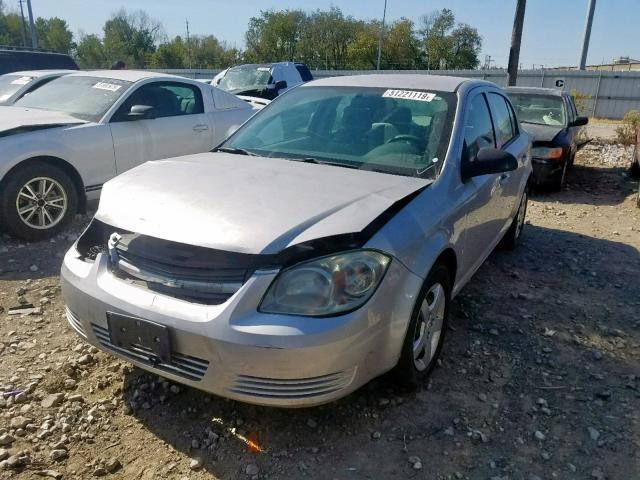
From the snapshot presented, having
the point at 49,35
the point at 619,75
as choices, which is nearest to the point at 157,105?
the point at 619,75

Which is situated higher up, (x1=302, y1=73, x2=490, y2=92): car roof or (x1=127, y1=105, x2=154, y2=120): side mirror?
(x1=302, y1=73, x2=490, y2=92): car roof

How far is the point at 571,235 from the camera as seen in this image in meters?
6.25

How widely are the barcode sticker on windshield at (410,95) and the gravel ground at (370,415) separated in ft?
5.16

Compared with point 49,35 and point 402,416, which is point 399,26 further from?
point 402,416

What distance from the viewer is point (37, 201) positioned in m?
4.98

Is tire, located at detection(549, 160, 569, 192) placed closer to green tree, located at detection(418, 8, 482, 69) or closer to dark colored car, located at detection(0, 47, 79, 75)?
dark colored car, located at detection(0, 47, 79, 75)

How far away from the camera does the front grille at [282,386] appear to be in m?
2.19

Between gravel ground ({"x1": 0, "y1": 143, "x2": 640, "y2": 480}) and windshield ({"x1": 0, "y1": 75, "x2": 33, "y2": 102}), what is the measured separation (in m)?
3.55

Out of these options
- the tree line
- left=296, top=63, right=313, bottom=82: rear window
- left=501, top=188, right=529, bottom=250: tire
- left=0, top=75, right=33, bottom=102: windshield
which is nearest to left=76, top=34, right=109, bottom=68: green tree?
the tree line

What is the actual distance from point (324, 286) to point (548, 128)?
7.64 metres

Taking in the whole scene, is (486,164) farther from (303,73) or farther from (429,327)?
(303,73)

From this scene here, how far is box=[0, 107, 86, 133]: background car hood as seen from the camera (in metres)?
4.97

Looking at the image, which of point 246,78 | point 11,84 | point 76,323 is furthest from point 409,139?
point 246,78

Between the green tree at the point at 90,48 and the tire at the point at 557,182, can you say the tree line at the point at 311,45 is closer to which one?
the green tree at the point at 90,48
